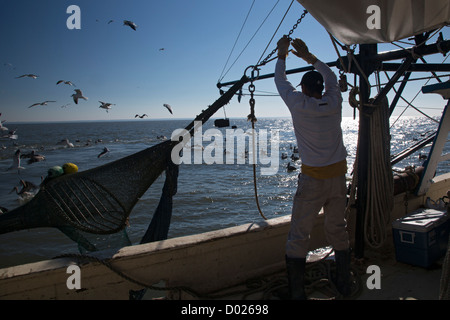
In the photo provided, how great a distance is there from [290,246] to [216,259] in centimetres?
92

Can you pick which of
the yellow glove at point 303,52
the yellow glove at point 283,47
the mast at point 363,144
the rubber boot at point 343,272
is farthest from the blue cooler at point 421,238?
the yellow glove at point 283,47

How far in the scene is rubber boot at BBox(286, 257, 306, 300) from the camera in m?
3.09

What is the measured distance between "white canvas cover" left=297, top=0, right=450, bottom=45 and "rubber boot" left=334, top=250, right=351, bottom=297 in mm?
2507

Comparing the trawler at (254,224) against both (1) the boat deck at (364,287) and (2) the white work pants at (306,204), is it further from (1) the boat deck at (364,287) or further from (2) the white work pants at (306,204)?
(2) the white work pants at (306,204)

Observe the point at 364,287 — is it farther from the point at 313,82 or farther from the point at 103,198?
the point at 103,198

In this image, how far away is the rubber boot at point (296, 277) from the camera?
3086 mm

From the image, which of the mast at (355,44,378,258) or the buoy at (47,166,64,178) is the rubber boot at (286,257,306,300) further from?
the buoy at (47,166,64,178)

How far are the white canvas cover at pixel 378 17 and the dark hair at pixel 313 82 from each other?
3.30 ft

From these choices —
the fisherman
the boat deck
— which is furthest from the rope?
the fisherman

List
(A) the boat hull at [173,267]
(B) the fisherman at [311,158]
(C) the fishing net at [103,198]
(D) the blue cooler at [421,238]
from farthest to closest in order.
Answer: (D) the blue cooler at [421,238] → (C) the fishing net at [103,198] → (B) the fisherman at [311,158] → (A) the boat hull at [173,267]

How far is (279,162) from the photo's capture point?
29375 millimetres
